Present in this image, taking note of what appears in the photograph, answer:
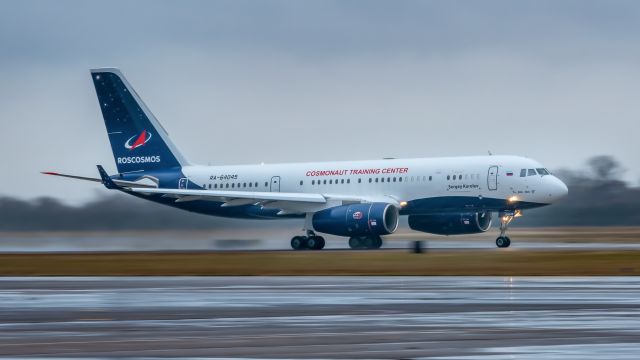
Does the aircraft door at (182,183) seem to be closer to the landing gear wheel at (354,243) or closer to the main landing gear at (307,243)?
the main landing gear at (307,243)

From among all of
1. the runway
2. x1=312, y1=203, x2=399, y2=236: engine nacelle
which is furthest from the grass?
the runway

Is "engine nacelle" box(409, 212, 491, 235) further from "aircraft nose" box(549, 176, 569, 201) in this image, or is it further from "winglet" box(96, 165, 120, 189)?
"winglet" box(96, 165, 120, 189)

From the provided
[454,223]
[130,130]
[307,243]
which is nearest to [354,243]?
[307,243]

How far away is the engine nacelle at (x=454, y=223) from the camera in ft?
200

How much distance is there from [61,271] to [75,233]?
113 ft

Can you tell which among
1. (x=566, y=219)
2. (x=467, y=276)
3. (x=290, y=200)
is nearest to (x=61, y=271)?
(x=467, y=276)

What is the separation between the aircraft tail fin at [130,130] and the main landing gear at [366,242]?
13137 millimetres

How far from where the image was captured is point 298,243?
2416 inches

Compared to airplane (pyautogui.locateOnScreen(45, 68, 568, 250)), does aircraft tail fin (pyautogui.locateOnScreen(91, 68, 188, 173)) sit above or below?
above

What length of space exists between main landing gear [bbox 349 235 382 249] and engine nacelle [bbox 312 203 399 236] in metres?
1.28

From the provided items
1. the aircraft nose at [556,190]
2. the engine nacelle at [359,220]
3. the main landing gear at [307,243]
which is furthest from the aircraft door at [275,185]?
the aircraft nose at [556,190]

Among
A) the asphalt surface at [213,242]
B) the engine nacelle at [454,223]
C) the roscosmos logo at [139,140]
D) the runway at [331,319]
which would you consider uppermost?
the roscosmos logo at [139,140]

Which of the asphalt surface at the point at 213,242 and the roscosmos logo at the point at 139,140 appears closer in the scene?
the asphalt surface at the point at 213,242

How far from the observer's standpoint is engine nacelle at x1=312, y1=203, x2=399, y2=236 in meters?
58.6
